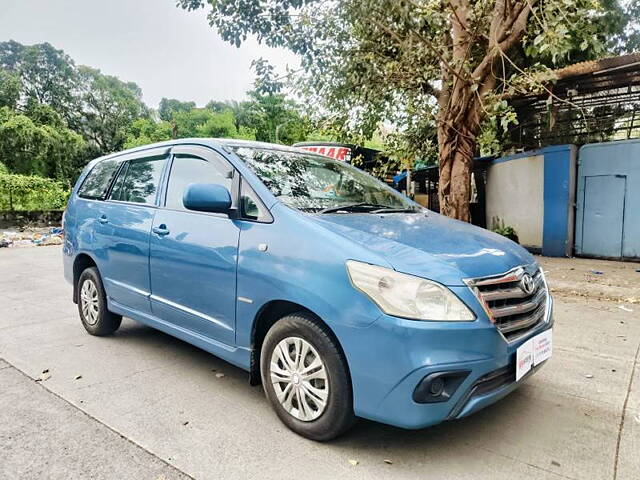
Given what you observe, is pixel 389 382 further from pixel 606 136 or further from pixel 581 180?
pixel 606 136

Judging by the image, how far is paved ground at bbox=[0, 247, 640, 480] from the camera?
2137mm

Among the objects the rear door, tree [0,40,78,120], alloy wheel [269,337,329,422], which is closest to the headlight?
alloy wheel [269,337,329,422]

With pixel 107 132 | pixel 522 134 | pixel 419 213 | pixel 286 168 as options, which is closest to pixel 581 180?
pixel 522 134

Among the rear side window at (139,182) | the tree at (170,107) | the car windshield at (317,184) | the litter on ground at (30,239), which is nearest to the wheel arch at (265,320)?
the car windshield at (317,184)

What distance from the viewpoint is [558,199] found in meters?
8.85

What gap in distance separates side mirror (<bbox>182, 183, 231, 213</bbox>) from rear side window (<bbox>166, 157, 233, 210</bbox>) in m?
0.22

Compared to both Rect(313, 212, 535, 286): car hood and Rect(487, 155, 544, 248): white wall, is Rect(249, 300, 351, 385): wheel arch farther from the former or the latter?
Rect(487, 155, 544, 248): white wall

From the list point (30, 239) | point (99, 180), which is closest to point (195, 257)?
point (99, 180)

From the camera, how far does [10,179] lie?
16344 millimetres

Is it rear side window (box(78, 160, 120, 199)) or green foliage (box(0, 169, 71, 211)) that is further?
green foliage (box(0, 169, 71, 211))

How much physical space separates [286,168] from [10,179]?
688 inches

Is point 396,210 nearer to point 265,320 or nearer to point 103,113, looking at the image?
point 265,320

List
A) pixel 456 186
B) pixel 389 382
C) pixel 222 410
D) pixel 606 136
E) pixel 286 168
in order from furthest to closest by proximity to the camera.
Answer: pixel 606 136 < pixel 456 186 < pixel 286 168 < pixel 222 410 < pixel 389 382

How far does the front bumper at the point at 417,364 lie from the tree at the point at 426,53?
477 centimetres
